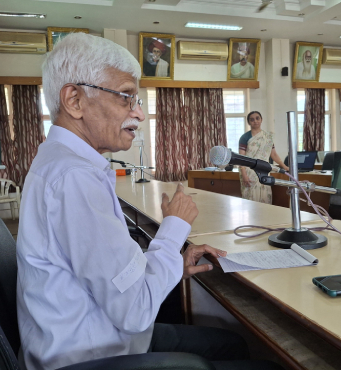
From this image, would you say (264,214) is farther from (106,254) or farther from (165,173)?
(165,173)

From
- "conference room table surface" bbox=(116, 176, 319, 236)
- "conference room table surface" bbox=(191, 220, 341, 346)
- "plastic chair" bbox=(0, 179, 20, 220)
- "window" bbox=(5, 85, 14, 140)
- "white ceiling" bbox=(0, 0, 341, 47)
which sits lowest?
"plastic chair" bbox=(0, 179, 20, 220)

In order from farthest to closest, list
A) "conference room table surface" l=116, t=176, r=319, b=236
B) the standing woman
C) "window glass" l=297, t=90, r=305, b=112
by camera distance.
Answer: "window glass" l=297, t=90, r=305, b=112, the standing woman, "conference room table surface" l=116, t=176, r=319, b=236

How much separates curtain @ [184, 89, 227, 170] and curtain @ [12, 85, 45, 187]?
8.92 ft

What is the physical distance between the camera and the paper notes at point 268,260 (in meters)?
0.92

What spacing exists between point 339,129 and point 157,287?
810 centimetres

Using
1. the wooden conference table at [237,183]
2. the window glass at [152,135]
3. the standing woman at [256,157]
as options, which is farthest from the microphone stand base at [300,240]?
the window glass at [152,135]

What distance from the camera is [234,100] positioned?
7.11 metres

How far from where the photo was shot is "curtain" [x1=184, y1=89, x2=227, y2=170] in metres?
6.58

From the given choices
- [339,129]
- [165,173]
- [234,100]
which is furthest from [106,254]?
[339,129]

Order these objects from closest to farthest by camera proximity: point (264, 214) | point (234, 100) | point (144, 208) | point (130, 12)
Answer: point (264, 214) → point (144, 208) → point (130, 12) → point (234, 100)

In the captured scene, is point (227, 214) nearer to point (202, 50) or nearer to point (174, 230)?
point (174, 230)

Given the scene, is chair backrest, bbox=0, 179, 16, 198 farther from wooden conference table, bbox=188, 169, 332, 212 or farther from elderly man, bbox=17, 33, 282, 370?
elderly man, bbox=17, 33, 282, 370

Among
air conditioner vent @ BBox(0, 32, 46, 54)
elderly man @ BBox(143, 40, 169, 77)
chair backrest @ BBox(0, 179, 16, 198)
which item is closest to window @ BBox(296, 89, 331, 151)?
elderly man @ BBox(143, 40, 169, 77)

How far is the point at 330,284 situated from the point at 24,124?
5.92 m
